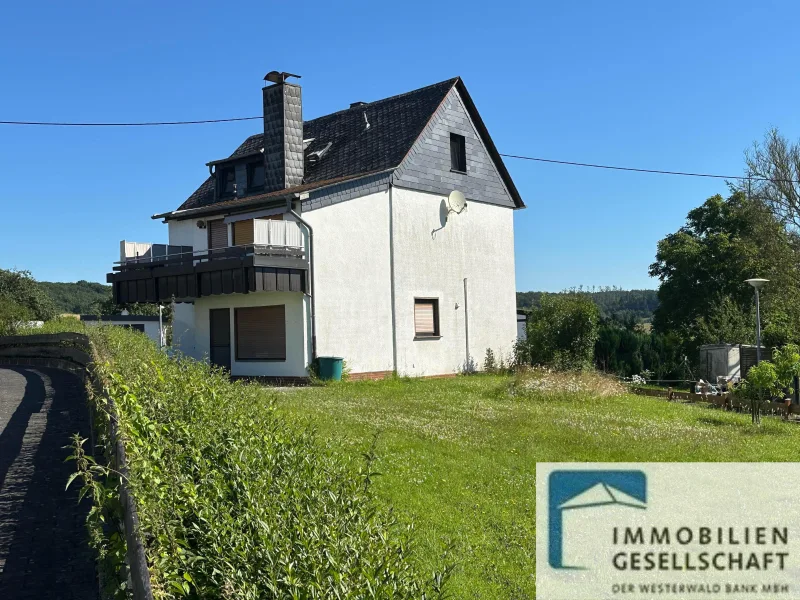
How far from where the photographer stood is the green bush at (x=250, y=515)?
3416mm

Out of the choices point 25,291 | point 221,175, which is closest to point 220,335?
point 221,175

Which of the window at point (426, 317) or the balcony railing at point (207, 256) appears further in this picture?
the window at point (426, 317)

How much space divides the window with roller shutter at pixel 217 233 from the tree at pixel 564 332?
1093cm

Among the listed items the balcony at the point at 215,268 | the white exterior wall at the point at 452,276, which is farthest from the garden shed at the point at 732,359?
the balcony at the point at 215,268

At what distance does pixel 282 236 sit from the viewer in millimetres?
21312

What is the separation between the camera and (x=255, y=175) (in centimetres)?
2666

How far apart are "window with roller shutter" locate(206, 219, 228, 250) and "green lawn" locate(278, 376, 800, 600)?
8514mm

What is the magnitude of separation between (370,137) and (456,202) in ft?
12.3

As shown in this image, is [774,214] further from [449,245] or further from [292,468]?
[292,468]

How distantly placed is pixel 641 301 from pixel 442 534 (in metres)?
74.7

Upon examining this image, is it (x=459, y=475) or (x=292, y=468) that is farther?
(x=459, y=475)

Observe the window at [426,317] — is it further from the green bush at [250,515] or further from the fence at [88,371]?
the green bush at [250,515]

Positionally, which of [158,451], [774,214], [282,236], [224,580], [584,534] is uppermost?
[774,214]

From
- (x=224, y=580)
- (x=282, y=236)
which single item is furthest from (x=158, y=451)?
(x=282, y=236)
